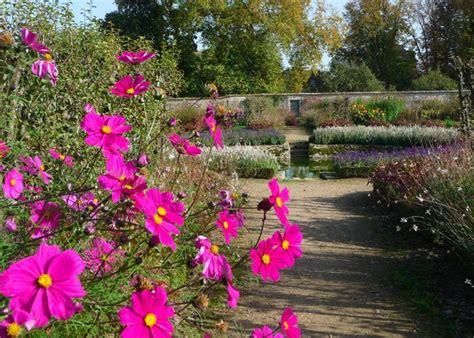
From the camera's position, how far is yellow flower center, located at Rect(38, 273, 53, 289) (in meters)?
0.81

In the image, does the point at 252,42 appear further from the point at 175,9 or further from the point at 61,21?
the point at 61,21

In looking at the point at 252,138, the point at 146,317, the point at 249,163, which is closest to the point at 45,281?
the point at 146,317

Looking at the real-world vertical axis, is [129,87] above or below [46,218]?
above

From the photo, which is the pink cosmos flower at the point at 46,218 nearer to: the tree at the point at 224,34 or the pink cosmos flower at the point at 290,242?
the pink cosmos flower at the point at 290,242

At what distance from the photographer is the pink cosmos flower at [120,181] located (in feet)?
3.88

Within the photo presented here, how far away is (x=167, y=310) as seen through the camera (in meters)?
1.02

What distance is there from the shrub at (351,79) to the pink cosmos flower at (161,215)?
30.3 m

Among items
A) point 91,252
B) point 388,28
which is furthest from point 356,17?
point 91,252

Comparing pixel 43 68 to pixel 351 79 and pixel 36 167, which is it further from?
pixel 351 79

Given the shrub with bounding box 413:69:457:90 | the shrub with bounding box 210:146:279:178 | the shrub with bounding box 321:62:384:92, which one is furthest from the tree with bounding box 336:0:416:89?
the shrub with bounding box 210:146:279:178

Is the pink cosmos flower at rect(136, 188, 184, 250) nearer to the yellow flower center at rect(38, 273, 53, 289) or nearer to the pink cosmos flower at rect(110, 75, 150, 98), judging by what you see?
the yellow flower center at rect(38, 273, 53, 289)

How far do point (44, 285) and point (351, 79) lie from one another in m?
32.1

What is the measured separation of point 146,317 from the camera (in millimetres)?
987

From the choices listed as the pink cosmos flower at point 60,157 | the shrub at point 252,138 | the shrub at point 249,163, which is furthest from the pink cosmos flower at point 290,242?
the shrub at point 252,138
